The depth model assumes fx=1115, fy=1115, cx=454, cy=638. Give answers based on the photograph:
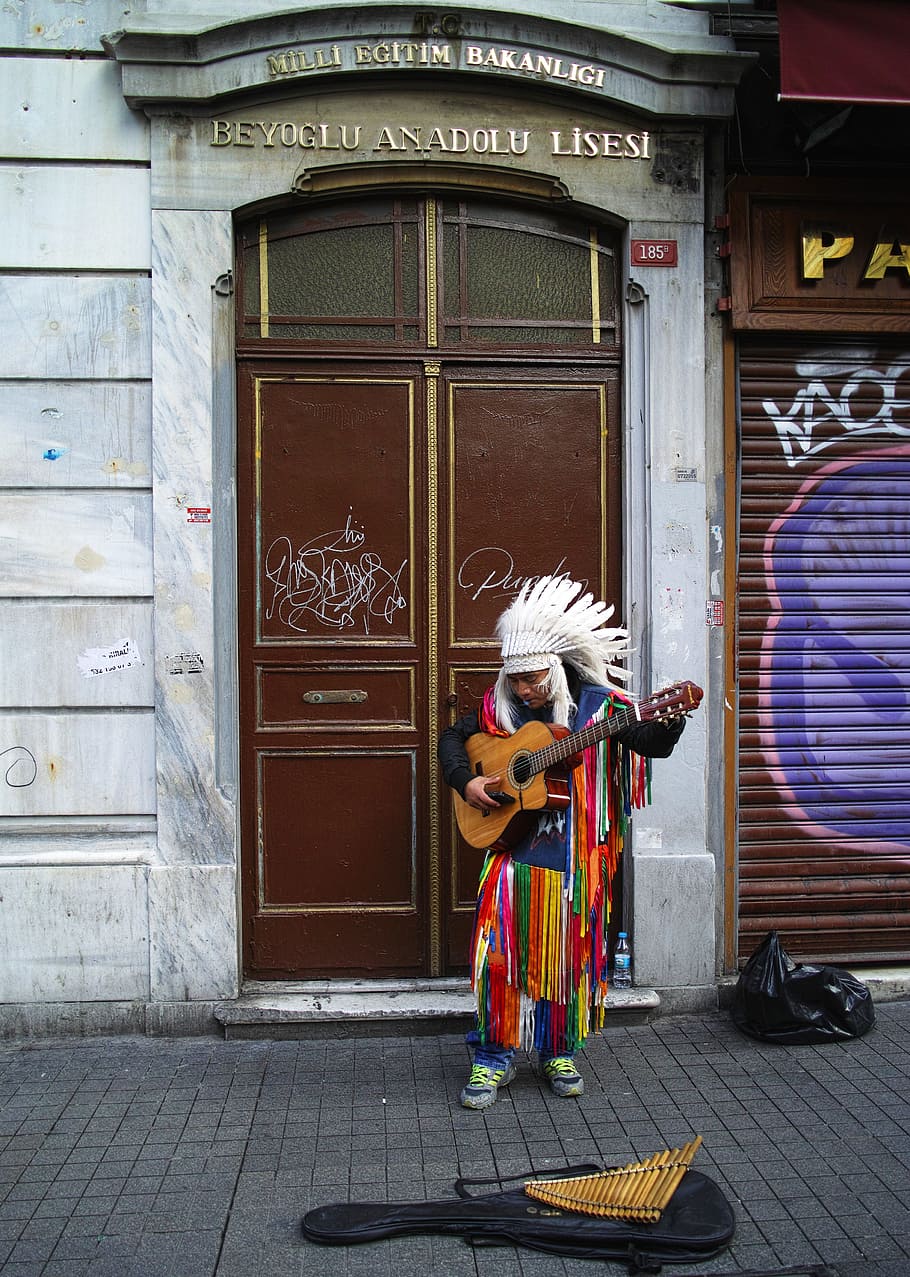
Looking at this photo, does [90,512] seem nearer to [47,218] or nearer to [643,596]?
[47,218]

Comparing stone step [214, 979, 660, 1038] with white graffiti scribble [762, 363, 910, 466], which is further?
white graffiti scribble [762, 363, 910, 466]

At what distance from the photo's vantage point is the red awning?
4773 millimetres

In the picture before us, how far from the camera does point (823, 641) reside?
5.45 metres

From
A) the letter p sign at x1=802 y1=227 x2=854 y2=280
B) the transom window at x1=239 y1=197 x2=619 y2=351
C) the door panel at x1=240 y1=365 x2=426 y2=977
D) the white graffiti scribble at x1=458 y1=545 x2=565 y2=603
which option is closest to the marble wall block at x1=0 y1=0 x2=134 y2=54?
the transom window at x1=239 y1=197 x2=619 y2=351

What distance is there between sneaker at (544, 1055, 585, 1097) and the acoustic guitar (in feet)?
2.94

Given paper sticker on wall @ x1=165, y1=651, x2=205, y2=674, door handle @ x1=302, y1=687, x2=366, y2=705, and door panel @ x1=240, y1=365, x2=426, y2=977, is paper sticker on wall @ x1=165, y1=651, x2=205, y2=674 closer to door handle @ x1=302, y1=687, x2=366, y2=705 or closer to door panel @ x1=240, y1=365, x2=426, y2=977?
door panel @ x1=240, y1=365, x2=426, y2=977

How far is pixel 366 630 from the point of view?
17.0 ft

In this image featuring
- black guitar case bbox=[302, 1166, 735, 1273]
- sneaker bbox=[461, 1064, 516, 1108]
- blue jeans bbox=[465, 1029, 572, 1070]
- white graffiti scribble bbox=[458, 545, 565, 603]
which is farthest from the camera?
white graffiti scribble bbox=[458, 545, 565, 603]

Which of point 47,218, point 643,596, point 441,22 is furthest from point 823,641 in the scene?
point 47,218

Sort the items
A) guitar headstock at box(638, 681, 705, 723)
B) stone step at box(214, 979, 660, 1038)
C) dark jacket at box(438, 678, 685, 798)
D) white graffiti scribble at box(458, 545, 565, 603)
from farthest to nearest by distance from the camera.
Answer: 1. white graffiti scribble at box(458, 545, 565, 603)
2. stone step at box(214, 979, 660, 1038)
3. dark jacket at box(438, 678, 685, 798)
4. guitar headstock at box(638, 681, 705, 723)

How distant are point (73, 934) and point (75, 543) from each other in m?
1.73

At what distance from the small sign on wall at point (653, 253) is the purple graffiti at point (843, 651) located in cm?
127

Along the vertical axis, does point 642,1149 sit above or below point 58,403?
below

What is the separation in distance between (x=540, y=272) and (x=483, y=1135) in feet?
12.4
